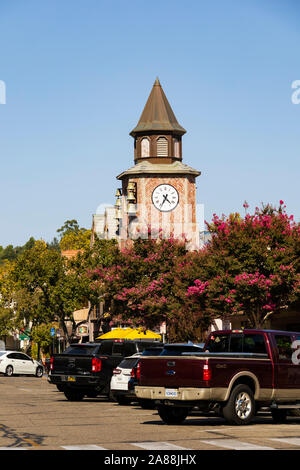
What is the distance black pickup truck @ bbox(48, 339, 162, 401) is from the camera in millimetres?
26391

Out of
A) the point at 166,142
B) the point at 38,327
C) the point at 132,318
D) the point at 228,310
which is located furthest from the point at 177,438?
the point at 166,142

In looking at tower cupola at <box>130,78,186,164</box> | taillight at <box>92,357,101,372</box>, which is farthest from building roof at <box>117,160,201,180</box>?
taillight at <box>92,357,101,372</box>

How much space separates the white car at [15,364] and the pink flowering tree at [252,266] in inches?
812

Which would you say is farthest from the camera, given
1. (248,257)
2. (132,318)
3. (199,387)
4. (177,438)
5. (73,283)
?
(73,283)

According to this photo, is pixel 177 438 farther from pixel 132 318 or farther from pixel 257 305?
pixel 132 318

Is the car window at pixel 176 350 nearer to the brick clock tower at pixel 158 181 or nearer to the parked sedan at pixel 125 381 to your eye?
the parked sedan at pixel 125 381

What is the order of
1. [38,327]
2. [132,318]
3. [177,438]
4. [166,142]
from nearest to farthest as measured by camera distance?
[177,438], [132,318], [38,327], [166,142]

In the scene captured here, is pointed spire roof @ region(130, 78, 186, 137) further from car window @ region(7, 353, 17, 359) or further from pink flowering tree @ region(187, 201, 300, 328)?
pink flowering tree @ region(187, 201, 300, 328)

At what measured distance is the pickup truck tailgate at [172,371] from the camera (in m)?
16.6

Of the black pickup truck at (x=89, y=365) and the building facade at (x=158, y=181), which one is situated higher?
the building facade at (x=158, y=181)

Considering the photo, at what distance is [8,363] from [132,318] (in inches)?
426

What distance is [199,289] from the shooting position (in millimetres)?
33219

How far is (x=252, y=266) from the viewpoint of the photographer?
32.7m

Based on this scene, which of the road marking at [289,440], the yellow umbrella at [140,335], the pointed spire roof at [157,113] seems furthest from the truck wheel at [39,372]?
the road marking at [289,440]
